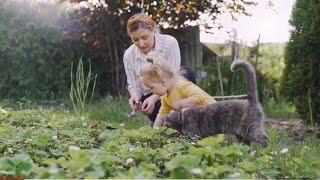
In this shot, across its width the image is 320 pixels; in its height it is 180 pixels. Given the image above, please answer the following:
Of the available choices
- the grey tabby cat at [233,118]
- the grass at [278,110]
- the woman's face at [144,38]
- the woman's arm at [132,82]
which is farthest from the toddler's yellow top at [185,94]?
the grass at [278,110]

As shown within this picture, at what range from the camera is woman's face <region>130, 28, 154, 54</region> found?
479cm

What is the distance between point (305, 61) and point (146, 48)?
1912 mm

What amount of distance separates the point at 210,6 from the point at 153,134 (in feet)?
22.3

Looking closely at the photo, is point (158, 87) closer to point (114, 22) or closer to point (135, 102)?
point (135, 102)

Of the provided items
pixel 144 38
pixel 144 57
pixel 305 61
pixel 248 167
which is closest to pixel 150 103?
pixel 144 57

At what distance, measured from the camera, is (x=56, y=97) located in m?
10.1

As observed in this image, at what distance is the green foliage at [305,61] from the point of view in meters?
5.79

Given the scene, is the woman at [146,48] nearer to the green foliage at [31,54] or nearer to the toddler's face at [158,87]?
the toddler's face at [158,87]

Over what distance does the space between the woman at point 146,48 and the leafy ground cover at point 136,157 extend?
0.44 metres

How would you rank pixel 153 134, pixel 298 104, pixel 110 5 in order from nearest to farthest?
pixel 153 134, pixel 298 104, pixel 110 5

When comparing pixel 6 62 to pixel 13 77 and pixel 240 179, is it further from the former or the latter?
pixel 240 179

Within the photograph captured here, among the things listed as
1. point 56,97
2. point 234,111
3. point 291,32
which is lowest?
point 56,97

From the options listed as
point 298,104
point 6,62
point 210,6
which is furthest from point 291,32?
point 6,62

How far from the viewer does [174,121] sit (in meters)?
4.24
